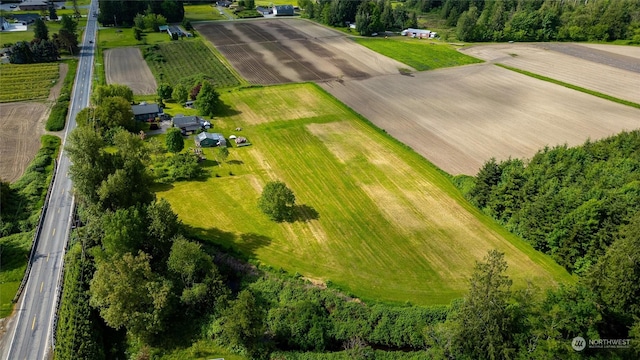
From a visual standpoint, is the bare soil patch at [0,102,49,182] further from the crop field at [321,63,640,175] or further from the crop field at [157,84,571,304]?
the crop field at [321,63,640,175]

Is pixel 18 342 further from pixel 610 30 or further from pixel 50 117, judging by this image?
pixel 610 30

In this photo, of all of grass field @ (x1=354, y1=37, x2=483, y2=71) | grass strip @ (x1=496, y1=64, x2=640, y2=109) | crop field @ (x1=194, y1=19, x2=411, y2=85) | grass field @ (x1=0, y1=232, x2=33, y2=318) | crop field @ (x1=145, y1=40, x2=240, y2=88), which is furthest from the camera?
grass field @ (x1=354, y1=37, x2=483, y2=71)

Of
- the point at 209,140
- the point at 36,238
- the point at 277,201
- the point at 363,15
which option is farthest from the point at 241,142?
the point at 363,15

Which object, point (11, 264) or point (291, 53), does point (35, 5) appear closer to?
point (291, 53)

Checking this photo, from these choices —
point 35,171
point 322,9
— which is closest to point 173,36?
point 322,9

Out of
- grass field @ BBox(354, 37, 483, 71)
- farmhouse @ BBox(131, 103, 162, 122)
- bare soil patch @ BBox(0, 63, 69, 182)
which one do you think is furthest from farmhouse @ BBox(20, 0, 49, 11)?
grass field @ BBox(354, 37, 483, 71)

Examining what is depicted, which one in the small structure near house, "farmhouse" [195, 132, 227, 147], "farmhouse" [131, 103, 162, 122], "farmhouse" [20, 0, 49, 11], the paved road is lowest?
the paved road
